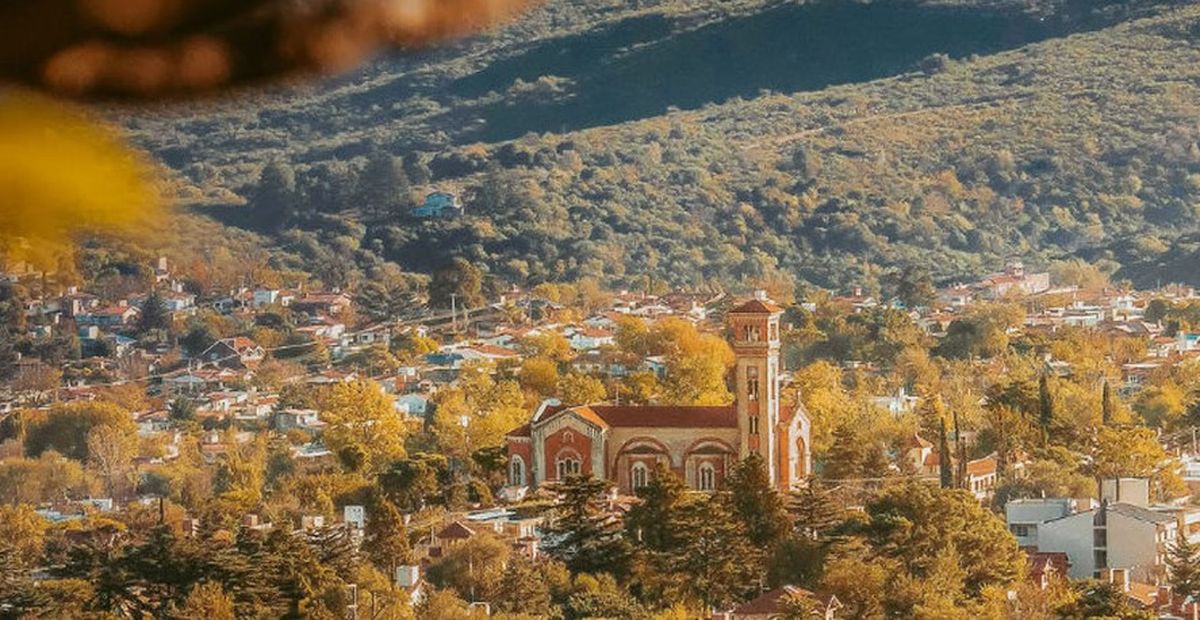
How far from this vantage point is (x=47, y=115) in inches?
60.5

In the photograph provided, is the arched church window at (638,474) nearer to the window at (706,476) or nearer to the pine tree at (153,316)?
the window at (706,476)

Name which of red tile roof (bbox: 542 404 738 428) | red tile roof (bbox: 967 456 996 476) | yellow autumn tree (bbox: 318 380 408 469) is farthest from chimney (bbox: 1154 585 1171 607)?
yellow autumn tree (bbox: 318 380 408 469)

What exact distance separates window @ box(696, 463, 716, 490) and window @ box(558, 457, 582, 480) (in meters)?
0.81

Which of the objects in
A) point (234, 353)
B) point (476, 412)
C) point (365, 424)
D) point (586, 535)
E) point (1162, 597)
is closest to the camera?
point (586, 535)

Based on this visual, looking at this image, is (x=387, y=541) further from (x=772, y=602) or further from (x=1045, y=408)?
(x=1045, y=408)

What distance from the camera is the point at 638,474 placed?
20812 millimetres

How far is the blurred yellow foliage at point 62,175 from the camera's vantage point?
5.08ft

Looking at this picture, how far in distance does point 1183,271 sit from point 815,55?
71.7 ft

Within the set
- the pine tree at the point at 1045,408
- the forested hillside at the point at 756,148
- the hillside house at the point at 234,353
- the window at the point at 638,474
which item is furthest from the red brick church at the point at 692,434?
the forested hillside at the point at 756,148

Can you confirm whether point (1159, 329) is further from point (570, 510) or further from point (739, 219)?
point (570, 510)

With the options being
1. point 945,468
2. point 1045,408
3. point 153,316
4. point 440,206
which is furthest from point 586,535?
point 440,206

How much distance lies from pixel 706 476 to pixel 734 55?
54376mm

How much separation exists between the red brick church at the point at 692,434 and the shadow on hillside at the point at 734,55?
5025 cm

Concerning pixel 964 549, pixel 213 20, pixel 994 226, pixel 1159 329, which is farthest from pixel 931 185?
pixel 213 20
